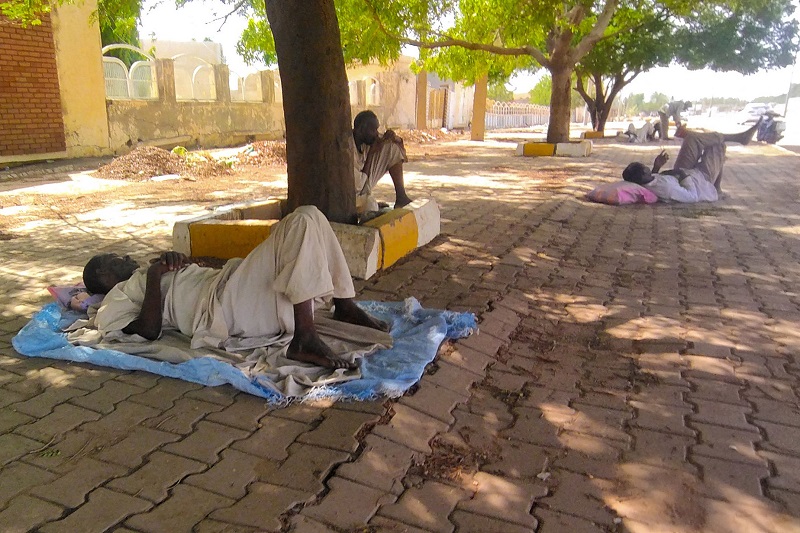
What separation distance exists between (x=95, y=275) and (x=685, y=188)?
801cm

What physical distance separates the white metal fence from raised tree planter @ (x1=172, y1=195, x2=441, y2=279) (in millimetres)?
33073

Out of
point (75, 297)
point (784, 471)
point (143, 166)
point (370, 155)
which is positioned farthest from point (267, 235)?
point (143, 166)

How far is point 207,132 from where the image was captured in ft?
53.5

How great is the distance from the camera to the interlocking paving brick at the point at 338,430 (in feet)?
8.32

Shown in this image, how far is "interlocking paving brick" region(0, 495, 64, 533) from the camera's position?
1.98 meters

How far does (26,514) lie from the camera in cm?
204

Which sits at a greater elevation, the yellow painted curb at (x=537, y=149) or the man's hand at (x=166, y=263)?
the yellow painted curb at (x=537, y=149)

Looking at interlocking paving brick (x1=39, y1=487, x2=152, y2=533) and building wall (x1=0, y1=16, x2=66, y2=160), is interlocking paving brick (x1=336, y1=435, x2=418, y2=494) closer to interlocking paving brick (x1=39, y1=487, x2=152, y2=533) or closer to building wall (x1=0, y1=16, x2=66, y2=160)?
interlocking paving brick (x1=39, y1=487, x2=152, y2=533)

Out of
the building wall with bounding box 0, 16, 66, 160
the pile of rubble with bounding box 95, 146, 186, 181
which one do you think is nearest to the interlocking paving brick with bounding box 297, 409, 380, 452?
the pile of rubble with bounding box 95, 146, 186, 181

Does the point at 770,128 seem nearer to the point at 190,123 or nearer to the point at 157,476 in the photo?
the point at 190,123

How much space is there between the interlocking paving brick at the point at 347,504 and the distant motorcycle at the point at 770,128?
2534 centimetres

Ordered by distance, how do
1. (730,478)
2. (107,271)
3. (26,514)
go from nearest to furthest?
(26,514) → (730,478) → (107,271)

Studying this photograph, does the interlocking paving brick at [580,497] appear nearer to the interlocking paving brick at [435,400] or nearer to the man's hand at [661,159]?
the interlocking paving brick at [435,400]

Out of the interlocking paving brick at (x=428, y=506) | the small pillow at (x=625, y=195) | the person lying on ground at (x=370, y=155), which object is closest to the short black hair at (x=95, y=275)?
the interlocking paving brick at (x=428, y=506)
